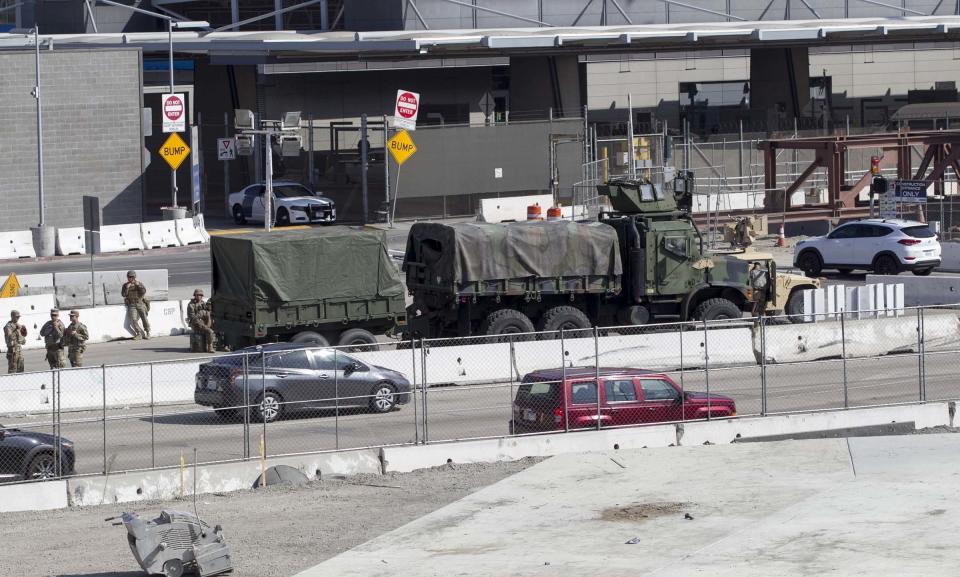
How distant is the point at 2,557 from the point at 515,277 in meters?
13.3

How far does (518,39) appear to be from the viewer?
187 ft

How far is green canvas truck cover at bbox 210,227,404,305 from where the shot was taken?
86.9 feet

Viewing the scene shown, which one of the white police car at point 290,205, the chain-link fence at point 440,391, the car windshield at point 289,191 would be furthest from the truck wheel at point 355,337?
the car windshield at point 289,191

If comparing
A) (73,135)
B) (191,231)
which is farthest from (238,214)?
(73,135)

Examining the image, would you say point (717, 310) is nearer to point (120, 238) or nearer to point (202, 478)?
point (202, 478)

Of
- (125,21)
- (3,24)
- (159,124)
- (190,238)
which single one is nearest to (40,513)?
(190,238)

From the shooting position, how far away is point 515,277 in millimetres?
27531

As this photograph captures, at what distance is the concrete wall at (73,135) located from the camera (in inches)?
1918

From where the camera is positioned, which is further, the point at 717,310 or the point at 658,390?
the point at 717,310

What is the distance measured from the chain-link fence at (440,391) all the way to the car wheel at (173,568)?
3.89 metres

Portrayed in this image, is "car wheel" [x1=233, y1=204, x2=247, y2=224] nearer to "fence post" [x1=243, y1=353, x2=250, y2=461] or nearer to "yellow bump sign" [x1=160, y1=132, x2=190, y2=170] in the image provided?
"yellow bump sign" [x1=160, y1=132, x2=190, y2=170]

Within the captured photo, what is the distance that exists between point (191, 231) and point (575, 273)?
22.8 metres

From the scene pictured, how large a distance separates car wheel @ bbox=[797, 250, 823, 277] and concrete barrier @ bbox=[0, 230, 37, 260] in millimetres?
23203

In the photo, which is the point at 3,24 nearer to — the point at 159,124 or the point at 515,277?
the point at 159,124
